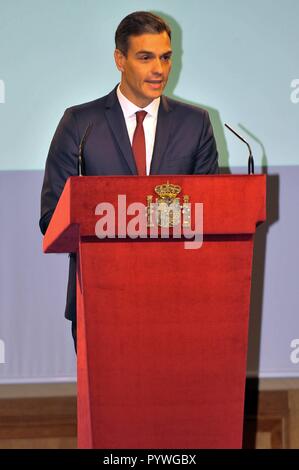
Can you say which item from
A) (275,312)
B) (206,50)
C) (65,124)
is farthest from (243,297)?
(206,50)

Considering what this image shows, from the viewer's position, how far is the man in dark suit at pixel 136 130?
7.56ft

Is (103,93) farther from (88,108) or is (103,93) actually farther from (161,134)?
(161,134)

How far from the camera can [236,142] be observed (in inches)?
128

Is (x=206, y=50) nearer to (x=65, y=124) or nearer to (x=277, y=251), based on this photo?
(x=277, y=251)

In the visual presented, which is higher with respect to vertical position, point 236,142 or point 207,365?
point 236,142

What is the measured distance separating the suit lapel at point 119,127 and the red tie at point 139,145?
0.06 feet

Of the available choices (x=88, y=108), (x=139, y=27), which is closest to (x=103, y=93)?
(x=88, y=108)

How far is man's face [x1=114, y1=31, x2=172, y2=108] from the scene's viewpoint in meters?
2.29

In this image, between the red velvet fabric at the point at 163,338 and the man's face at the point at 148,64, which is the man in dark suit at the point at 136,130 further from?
the red velvet fabric at the point at 163,338

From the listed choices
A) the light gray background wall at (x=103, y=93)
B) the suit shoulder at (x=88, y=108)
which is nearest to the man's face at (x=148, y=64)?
the suit shoulder at (x=88, y=108)

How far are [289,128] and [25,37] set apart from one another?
1.01 m

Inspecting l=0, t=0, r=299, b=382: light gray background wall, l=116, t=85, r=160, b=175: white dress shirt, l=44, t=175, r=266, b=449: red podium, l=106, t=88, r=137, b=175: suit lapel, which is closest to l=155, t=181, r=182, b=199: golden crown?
l=44, t=175, r=266, b=449: red podium
